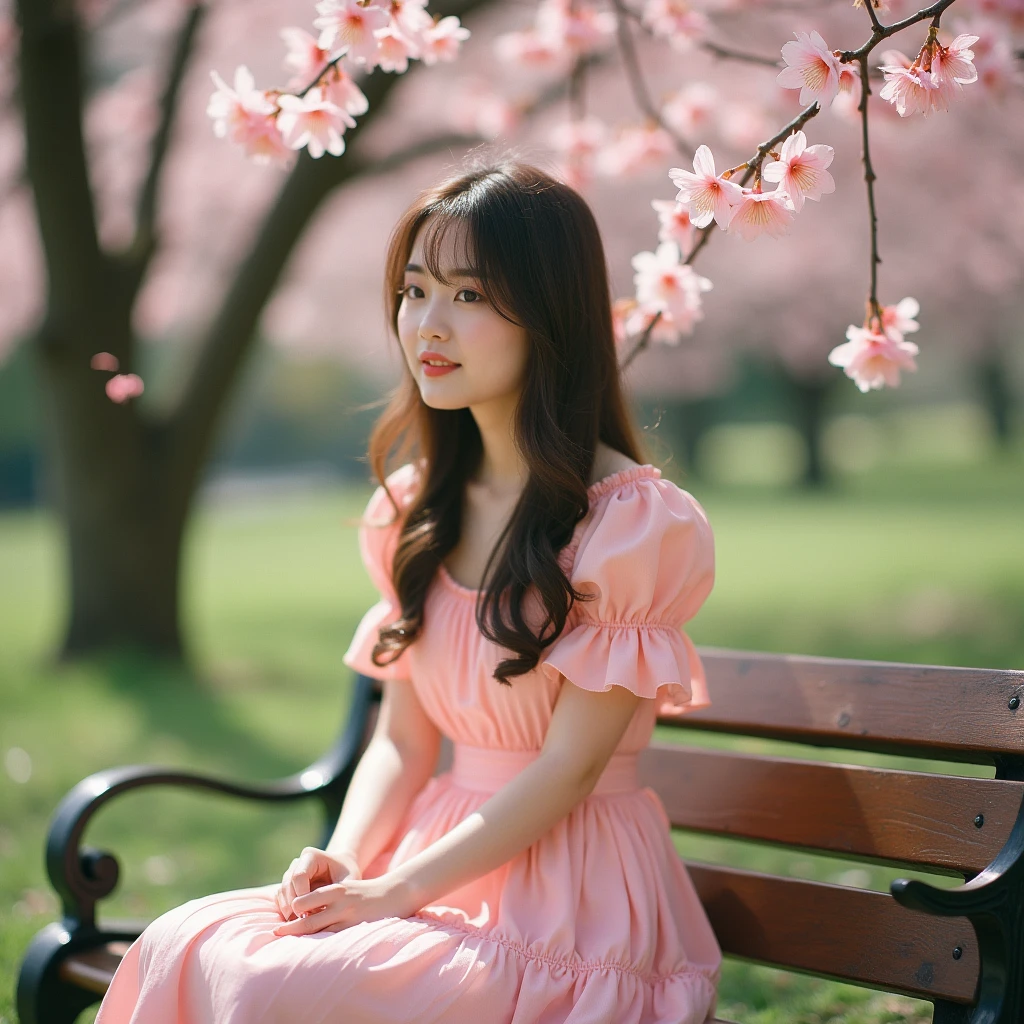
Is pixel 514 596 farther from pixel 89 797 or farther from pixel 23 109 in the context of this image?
pixel 23 109

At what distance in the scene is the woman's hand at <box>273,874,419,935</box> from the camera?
1.96 m

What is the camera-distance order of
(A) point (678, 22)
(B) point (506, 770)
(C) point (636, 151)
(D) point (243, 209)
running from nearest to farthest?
1. (B) point (506, 770)
2. (A) point (678, 22)
3. (C) point (636, 151)
4. (D) point (243, 209)

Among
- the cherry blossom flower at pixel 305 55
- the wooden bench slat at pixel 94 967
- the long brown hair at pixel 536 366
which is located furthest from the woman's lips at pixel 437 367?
the wooden bench slat at pixel 94 967

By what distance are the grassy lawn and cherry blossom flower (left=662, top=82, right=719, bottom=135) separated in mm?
2242

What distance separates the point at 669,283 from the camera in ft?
8.72

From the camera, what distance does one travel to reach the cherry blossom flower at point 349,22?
2326 millimetres

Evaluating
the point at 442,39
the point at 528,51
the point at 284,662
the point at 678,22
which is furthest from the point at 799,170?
the point at 284,662

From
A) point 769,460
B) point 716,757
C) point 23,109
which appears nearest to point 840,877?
point 716,757

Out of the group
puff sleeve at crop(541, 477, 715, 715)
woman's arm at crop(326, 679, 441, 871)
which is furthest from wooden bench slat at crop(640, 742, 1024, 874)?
woman's arm at crop(326, 679, 441, 871)

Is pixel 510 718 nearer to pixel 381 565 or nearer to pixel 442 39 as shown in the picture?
pixel 381 565

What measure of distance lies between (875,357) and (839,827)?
934 mm

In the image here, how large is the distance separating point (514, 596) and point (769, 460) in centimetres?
3006

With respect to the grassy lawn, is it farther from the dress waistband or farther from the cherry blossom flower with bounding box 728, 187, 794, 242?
the cherry blossom flower with bounding box 728, 187, 794, 242

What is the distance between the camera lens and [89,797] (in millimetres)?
2486
